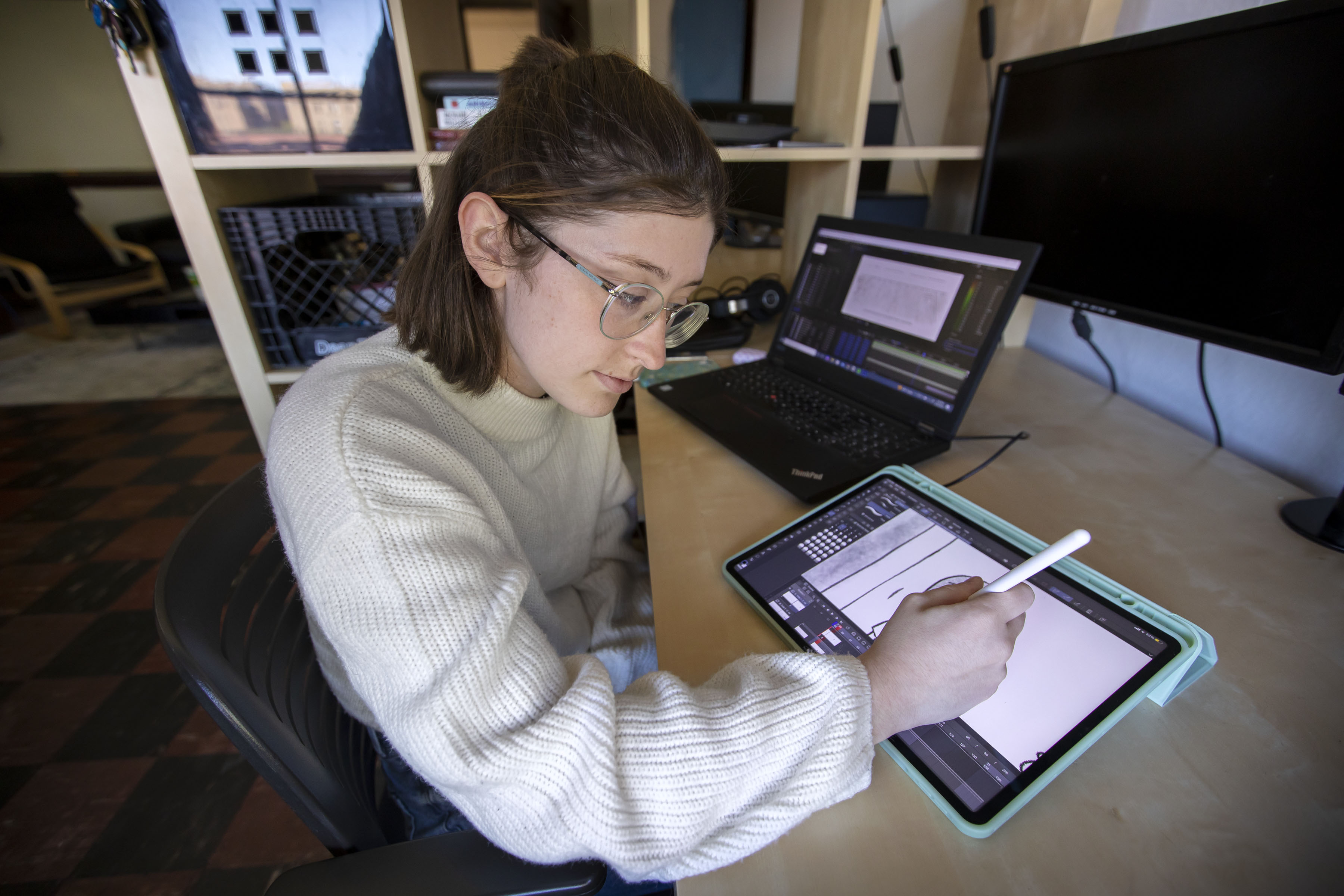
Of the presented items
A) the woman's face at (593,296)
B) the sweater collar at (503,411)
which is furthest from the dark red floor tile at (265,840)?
the woman's face at (593,296)

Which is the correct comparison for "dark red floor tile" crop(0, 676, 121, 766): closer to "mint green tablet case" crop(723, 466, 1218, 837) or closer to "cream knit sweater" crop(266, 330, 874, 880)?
"cream knit sweater" crop(266, 330, 874, 880)

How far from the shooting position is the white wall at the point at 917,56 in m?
1.47

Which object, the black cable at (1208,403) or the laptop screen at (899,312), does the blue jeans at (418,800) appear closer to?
the laptop screen at (899,312)

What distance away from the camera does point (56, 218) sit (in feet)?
12.9

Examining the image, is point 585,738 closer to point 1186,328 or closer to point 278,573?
point 278,573

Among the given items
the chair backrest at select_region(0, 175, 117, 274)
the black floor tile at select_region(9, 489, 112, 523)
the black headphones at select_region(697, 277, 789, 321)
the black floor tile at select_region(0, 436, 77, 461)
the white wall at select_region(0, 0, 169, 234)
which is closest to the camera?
the black headphones at select_region(697, 277, 789, 321)

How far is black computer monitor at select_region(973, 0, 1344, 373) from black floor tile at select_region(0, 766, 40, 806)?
217 centimetres

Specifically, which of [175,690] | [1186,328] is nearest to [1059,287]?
[1186,328]

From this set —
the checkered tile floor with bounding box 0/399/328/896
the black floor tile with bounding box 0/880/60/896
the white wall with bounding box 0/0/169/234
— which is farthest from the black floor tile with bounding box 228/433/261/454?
the white wall with bounding box 0/0/169/234

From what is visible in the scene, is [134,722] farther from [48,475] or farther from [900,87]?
[900,87]

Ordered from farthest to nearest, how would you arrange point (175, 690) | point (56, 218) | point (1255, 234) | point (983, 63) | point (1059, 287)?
point (56, 218)
point (175, 690)
point (983, 63)
point (1059, 287)
point (1255, 234)

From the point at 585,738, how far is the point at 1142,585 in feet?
1.90

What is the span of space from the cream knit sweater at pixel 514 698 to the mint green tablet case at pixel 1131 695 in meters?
0.06

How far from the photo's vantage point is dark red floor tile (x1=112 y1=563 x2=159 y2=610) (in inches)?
65.1
